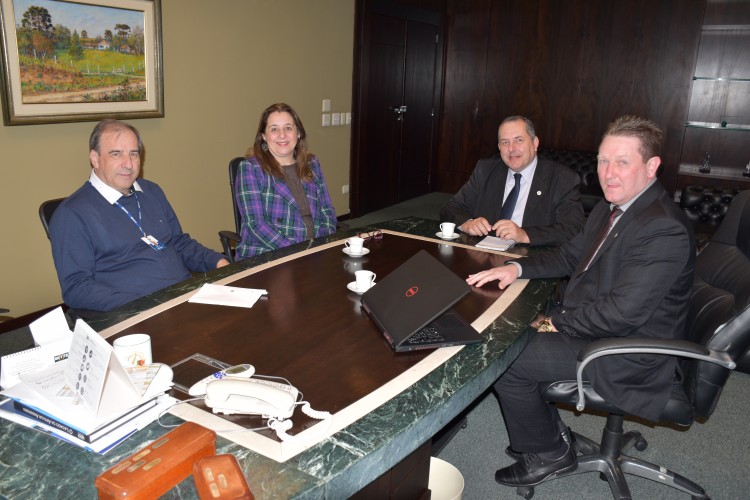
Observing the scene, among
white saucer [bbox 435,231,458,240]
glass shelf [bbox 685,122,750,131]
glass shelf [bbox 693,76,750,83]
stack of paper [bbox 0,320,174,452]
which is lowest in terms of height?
stack of paper [bbox 0,320,174,452]

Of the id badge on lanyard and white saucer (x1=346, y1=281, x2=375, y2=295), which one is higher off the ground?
the id badge on lanyard

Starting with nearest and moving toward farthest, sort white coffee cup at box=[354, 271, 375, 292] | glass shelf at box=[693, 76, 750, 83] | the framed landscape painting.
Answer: white coffee cup at box=[354, 271, 375, 292] → the framed landscape painting → glass shelf at box=[693, 76, 750, 83]

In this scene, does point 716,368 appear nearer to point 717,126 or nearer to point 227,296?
point 227,296

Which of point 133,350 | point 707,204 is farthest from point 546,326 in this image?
point 707,204

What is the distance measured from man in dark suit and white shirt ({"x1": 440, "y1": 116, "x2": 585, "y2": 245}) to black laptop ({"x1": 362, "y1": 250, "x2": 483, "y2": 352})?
1.08 meters

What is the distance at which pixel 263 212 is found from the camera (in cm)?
293

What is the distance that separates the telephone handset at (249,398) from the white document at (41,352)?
0.38 m

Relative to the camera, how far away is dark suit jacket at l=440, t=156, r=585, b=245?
2.87 m

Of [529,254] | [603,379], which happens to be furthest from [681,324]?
[529,254]

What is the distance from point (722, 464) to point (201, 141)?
3.83 metres

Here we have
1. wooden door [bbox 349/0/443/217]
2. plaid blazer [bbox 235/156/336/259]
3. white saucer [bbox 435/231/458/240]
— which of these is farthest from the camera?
wooden door [bbox 349/0/443/217]

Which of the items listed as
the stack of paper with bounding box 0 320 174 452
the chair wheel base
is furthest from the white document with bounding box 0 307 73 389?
the chair wheel base

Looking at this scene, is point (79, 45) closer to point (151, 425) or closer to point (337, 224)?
point (337, 224)

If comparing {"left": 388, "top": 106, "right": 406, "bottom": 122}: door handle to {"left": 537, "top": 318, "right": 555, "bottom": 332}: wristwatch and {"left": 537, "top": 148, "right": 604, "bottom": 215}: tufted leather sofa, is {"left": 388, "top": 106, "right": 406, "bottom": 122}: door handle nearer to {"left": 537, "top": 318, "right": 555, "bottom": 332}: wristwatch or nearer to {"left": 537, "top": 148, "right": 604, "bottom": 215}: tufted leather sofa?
{"left": 537, "top": 148, "right": 604, "bottom": 215}: tufted leather sofa
